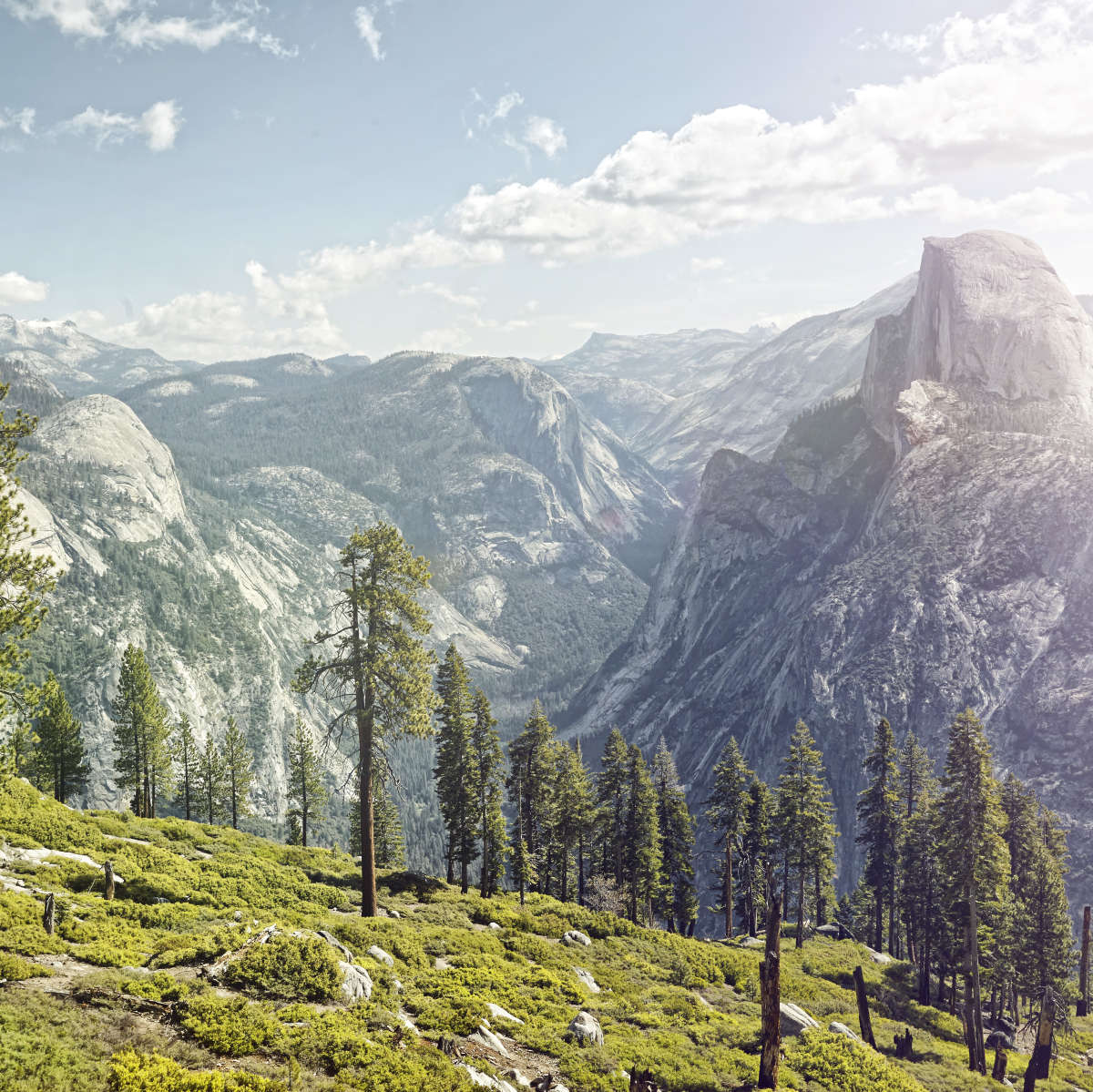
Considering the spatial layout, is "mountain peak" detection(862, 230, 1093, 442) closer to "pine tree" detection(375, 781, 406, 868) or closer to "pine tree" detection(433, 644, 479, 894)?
"pine tree" detection(375, 781, 406, 868)

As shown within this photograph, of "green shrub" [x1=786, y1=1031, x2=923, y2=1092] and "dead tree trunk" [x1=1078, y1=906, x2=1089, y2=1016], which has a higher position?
"green shrub" [x1=786, y1=1031, x2=923, y2=1092]

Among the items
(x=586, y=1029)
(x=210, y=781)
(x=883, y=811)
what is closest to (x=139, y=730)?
(x=210, y=781)

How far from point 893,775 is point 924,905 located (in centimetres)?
926

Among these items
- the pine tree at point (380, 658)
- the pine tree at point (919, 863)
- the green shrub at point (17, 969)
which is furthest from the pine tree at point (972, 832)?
the green shrub at point (17, 969)

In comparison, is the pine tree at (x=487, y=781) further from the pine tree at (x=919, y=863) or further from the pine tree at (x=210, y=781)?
the pine tree at (x=210, y=781)

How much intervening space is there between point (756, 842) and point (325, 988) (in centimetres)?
4992

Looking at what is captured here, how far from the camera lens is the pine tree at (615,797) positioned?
54.2 meters

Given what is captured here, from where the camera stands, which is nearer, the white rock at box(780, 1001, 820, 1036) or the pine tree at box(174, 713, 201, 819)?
the white rock at box(780, 1001, 820, 1036)

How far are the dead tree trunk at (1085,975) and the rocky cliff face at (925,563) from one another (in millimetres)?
33067

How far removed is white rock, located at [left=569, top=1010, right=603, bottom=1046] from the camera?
20.1 metres

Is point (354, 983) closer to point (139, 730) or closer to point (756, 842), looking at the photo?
point (756, 842)

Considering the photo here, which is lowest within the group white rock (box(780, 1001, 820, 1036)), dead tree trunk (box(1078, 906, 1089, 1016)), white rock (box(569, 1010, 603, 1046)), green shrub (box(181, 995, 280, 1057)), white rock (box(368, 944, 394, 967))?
dead tree trunk (box(1078, 906, 1089, 1016))

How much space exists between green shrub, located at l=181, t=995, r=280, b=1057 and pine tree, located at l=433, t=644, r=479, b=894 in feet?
99.8

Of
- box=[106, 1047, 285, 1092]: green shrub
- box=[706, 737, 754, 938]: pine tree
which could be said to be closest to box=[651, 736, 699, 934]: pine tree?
box=[706, 737, 754, 938]: pine tree
